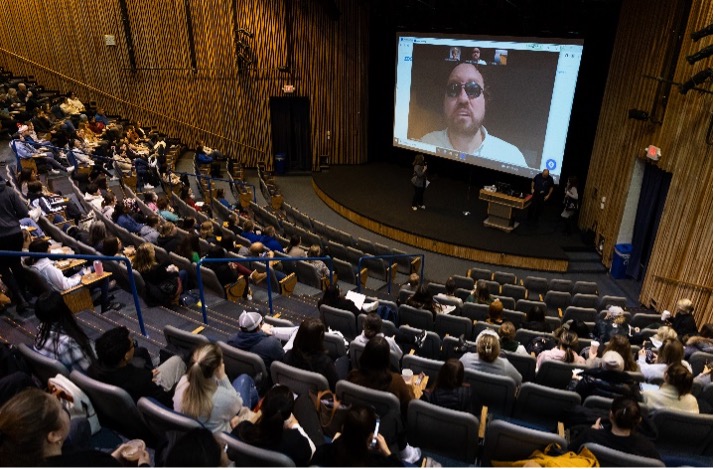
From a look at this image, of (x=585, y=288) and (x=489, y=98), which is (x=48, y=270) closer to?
(x=585, y=288)

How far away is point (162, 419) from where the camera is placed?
8.87 feet

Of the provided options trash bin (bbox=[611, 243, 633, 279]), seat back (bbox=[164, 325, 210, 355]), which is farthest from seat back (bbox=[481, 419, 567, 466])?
trash bin (bbox=[611, 243, 633, 279])

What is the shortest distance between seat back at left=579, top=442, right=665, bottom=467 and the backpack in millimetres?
2798

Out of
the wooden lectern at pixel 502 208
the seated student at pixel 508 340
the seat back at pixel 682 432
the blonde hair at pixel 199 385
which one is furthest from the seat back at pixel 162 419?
the wooden lectern at pixel 502 208

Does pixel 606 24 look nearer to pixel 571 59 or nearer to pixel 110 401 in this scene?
pixel 571 59

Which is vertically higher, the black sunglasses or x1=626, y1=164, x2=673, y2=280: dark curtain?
the black sunglasses

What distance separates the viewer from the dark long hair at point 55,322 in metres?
3.23

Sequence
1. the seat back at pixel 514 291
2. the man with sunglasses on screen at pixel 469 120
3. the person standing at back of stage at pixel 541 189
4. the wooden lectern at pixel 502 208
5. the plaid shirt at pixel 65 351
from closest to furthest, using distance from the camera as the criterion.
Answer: the plaid shirt at pixel 65 351
the seat back at pixel 514 291
the wooden lectern at pixel 502 208
the person standing at back of stage at pixel 541 189
the man with sunglasses on screen at pixel 469 120

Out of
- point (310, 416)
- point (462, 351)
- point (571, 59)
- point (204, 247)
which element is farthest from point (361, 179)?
point (310, 416)

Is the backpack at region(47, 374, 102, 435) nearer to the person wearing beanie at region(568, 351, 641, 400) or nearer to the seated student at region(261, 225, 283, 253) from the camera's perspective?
the person wearing beanie at region(568, 351, 641, 400)

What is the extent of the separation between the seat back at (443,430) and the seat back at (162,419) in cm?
131

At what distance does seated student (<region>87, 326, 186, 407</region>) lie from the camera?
9.91 feet

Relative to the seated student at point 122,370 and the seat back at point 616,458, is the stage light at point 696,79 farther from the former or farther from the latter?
the seated student at point 122,370

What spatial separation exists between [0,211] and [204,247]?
2323mm
